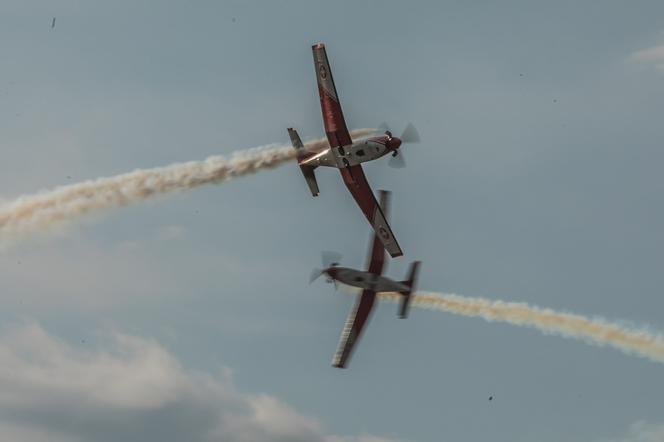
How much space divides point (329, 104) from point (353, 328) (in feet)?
61.0

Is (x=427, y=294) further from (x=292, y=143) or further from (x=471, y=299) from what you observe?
(x=292, y=143)

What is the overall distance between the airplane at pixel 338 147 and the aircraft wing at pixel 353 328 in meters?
8.05

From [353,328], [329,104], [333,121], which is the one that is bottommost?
[353,328]

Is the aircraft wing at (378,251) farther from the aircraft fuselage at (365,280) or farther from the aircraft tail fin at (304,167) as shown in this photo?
the aircraft tail fin at (304,167)

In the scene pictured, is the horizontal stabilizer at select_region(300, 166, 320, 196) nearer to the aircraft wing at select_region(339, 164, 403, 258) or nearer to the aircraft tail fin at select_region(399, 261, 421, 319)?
the aircraft wing at select_region(339, 164, 403, 258)

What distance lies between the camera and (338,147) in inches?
4624

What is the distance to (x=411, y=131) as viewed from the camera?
115m

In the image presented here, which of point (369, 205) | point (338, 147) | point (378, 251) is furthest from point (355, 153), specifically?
point (378, 251)

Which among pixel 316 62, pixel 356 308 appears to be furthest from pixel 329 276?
pixel 316 62

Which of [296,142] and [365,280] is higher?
[296,142]

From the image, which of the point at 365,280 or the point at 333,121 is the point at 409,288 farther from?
the point at 333,121

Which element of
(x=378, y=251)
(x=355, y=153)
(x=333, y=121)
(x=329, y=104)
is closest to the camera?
(x=355, y=153)

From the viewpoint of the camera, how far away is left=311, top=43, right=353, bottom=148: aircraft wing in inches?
4636

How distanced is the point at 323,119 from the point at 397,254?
13355 mm
